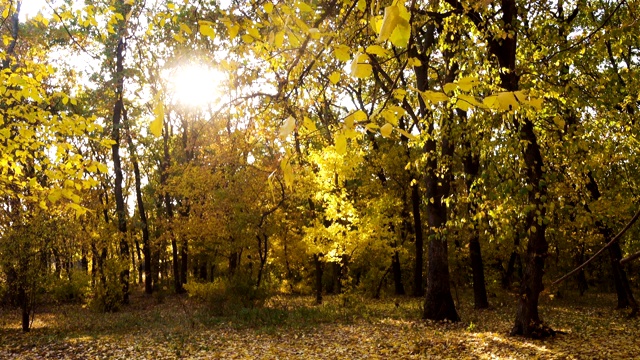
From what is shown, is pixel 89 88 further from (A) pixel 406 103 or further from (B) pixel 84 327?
(A) pixel 406 103

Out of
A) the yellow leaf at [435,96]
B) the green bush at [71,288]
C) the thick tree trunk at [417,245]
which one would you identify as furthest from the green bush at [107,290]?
the yellow leaf at [435,96]

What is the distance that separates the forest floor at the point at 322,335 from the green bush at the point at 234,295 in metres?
0.47

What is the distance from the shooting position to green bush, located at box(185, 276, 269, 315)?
46.6 feet

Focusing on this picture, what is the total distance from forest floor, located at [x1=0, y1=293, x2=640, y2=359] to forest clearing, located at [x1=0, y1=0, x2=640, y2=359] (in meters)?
0.10

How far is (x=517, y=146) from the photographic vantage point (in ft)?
18.2

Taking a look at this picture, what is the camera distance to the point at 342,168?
15.8 m

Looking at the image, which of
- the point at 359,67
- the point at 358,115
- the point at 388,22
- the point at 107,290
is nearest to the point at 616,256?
the point at 358,115

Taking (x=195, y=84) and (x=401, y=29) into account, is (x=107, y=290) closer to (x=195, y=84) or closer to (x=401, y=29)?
(x=195, y=84)

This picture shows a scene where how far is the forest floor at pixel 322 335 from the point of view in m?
7.85

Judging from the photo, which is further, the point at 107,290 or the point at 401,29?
the point at 107,290

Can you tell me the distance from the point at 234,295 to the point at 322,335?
499 centimetres

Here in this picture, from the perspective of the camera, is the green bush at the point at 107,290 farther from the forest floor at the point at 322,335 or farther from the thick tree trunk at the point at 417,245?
the thick tree trunk at the point at 417,245

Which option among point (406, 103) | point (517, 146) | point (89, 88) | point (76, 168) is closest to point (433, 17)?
point (517, 146)

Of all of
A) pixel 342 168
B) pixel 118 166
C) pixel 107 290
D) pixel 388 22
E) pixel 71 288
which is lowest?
pixel 71 288
